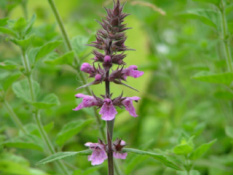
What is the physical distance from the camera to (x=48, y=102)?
4.03ft

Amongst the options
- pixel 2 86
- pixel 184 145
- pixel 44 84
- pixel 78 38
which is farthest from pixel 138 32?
pixel 184 145

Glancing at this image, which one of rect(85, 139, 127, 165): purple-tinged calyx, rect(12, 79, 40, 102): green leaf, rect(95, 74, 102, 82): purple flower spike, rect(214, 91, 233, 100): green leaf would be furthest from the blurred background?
rect(95, 74, 102, 82): purple flower spike

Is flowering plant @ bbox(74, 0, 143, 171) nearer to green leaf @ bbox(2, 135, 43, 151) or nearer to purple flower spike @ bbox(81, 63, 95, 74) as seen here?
purple flower spike @ bbox(81, 63, 95, 74)

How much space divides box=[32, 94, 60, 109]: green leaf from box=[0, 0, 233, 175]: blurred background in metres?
0.11

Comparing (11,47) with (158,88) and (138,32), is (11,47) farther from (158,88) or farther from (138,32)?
(158,88)

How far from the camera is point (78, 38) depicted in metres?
1.38

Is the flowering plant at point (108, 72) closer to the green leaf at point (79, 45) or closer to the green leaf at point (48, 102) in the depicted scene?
the green leaf at point (48, 102)

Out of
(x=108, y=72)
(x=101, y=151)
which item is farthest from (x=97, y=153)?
(x=108, y=72)

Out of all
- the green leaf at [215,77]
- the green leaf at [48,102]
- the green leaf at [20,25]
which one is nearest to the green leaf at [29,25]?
the green leaf at [20,25]

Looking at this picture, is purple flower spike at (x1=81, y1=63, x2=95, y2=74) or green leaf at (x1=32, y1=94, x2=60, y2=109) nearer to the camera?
purple flower spike at (x1=81, y1=63, x2=95, y2=74)

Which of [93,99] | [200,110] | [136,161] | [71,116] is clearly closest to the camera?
[93,99]

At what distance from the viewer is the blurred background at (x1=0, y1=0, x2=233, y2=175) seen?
1435mm

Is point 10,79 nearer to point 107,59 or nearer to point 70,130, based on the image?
point 70,130

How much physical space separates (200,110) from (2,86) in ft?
3.49
